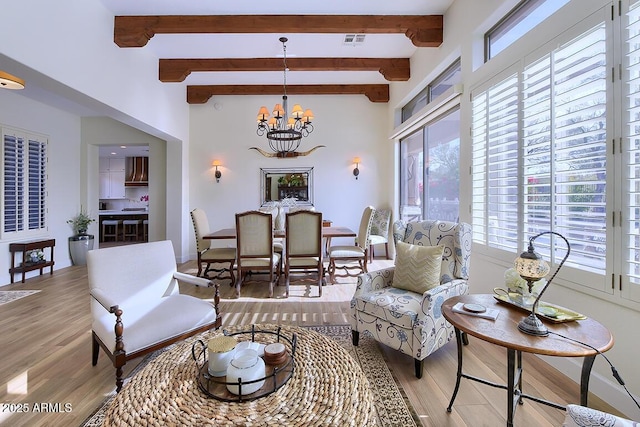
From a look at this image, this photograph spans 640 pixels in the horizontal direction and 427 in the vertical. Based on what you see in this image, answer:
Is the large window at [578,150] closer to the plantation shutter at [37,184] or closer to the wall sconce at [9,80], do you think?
the wall sconce at [9,80]

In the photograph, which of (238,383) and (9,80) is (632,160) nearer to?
(238,383)

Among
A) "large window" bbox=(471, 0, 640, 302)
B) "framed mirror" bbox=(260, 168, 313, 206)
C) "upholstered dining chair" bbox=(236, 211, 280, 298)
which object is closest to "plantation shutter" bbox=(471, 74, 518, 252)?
"large window" bbox=(471, 0, 640, 302)

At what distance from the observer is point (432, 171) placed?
4.41 meters

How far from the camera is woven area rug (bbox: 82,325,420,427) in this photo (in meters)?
1.59

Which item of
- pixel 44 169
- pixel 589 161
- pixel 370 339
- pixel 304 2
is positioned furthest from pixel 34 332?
pixel 589 161

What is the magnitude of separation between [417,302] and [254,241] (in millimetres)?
2191

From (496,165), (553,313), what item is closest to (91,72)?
(496,165)

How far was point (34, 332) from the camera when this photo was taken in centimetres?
266

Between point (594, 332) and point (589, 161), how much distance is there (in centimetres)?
110

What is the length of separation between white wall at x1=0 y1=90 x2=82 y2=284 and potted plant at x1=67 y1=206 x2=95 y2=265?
0.26ft

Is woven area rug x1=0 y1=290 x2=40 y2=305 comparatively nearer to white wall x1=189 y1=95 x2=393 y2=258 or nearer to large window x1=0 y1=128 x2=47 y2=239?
large window x1=0 y1=128 x2=47 y2=239

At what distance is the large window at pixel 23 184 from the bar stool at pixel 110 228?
12.9 feet

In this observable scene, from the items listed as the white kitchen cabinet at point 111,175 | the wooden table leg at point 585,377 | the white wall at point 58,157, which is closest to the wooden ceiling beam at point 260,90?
the white wall at point 58,157

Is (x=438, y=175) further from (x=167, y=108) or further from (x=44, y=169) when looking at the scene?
(x=44, y=169)
